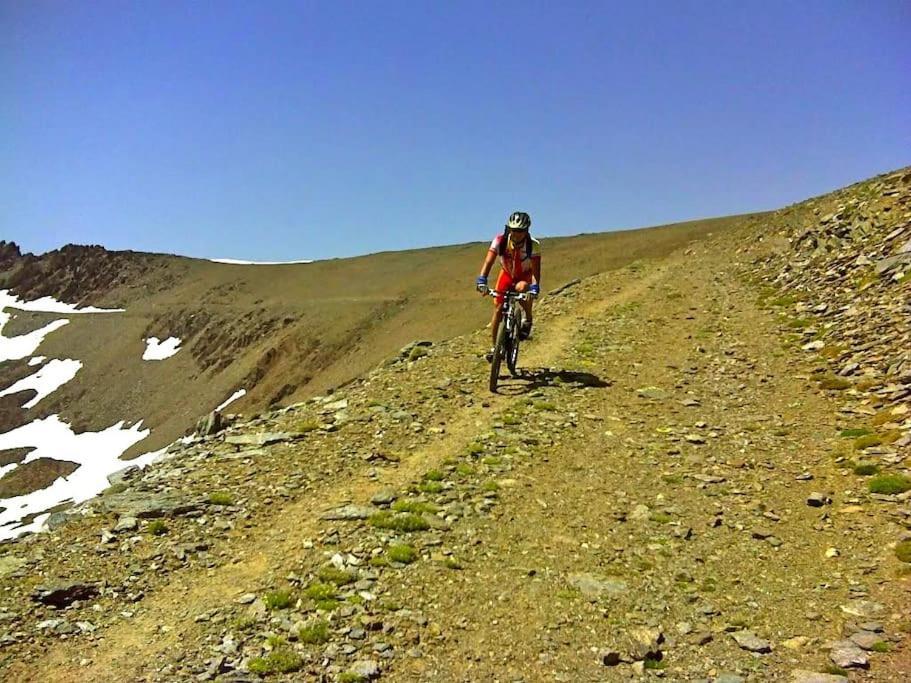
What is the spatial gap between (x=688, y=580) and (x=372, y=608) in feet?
11.7

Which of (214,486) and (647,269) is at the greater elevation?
(647,269)

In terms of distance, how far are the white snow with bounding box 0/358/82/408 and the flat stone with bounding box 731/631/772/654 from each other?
10729cm

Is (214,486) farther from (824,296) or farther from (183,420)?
(183,420)

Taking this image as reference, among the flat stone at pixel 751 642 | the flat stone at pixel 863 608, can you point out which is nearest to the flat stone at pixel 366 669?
the flat stone at pixel 751 642

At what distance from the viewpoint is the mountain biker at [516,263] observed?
50.2 feet

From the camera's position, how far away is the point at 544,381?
16500 mm

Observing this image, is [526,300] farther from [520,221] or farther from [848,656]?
[848,656]

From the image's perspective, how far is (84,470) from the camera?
69688 millimetres

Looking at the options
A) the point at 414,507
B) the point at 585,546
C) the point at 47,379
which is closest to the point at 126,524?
the point at 414,507

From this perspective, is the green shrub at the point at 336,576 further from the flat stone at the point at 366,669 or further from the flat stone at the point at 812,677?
the flat stone at the point at 812,677

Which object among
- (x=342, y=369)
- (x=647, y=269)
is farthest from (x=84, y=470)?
(x=647, y=269)

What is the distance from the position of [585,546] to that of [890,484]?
451cm

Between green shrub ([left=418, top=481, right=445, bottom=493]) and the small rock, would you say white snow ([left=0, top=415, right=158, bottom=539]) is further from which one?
the small rock

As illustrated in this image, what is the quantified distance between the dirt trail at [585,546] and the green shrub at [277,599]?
0.78 ft
